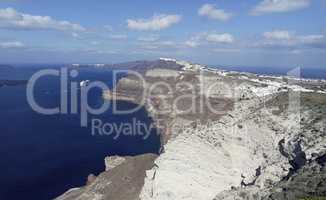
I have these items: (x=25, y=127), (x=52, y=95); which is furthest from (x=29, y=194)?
(x=52, y=95)

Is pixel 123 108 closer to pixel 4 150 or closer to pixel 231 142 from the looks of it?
pixel 4 150

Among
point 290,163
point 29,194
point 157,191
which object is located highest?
point 290,163

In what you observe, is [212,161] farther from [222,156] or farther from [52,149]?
[52,149]

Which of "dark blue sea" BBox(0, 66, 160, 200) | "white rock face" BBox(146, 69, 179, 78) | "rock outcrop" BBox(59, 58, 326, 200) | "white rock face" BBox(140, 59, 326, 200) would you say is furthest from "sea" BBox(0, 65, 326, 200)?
"white rock face" BBox(140, 59, 326, 200)

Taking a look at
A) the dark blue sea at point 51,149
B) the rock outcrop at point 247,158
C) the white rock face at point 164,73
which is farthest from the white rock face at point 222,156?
the white rock face at point 164,73

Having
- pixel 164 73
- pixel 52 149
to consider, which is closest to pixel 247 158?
pixel 52 149

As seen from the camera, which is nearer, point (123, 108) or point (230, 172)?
point (230, 172)

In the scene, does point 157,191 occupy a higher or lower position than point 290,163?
lower

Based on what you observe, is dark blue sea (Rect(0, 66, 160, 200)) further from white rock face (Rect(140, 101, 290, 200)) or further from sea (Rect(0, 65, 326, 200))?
white rock face (Rect(140, 101, 290, 200))
